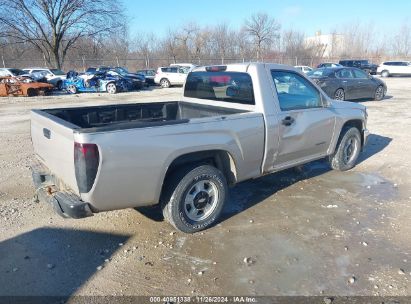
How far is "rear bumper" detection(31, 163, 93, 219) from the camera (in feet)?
10.1

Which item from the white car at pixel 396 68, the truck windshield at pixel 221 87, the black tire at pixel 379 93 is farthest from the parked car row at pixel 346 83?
the white car at pixel 396 68

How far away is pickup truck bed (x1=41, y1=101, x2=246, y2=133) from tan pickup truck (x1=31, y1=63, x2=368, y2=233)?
14 mm

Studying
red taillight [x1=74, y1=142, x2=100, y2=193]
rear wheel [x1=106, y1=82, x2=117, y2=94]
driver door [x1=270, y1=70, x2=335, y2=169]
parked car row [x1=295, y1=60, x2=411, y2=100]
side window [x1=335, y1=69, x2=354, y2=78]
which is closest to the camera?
red taillight [x1=74, y1=142, x2=100, y2=193]

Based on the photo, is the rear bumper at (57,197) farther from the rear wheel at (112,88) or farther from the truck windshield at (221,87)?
the rear wheel at (112,88)

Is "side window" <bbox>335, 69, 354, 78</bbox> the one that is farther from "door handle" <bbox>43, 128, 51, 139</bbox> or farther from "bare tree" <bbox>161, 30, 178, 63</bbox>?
"bare tree" <bbox>161, 30, 178, 63</bbox>

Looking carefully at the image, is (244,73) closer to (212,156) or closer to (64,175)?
(212,156)

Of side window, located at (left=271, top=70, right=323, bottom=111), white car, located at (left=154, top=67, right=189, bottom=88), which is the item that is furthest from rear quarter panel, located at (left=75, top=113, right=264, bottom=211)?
white car, located at (left=154, top=67, right=189, bottom=88)

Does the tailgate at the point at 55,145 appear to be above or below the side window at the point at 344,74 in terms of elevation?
below

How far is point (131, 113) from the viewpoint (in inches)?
196

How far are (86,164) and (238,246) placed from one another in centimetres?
178

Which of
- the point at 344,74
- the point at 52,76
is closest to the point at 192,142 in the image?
the point at 344,74

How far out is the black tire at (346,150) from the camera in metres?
5.66

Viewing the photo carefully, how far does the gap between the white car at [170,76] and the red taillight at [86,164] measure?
23.2 m

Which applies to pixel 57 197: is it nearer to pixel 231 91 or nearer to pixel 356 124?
pixel 231 91
